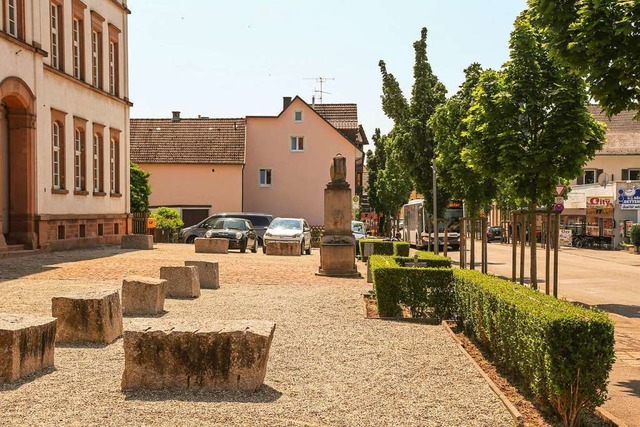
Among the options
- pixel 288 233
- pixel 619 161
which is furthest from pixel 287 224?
pixel 619 161

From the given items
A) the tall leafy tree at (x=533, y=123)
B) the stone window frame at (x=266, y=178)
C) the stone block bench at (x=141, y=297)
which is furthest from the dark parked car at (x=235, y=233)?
the stone block bench at (x=141, y=297)

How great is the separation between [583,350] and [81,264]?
16.7 metres

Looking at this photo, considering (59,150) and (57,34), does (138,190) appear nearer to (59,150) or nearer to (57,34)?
(59,150)

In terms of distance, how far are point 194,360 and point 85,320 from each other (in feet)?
9.14

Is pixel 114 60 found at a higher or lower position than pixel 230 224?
higher

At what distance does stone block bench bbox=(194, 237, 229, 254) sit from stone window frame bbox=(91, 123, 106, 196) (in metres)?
4.57

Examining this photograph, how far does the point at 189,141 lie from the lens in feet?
179

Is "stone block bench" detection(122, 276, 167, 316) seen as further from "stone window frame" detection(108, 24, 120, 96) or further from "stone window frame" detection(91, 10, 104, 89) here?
"stone window frame" detection(108, 24, 120, 96)

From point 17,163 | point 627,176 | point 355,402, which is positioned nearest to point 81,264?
point 17,163

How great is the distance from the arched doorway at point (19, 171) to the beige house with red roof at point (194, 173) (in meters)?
29.0

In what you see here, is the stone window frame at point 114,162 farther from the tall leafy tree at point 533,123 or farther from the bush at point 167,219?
the tall leafy tree at point 533,123

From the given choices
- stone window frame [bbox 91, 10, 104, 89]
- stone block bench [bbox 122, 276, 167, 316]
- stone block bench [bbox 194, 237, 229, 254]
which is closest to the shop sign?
stone block bench [bbox 194, 237, 229, 254]

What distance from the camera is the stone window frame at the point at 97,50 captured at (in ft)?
101

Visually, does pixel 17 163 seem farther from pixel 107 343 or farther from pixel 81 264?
pixel 107 343
